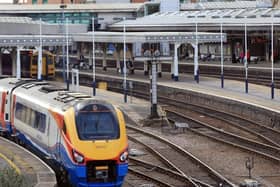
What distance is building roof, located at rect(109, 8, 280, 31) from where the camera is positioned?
59094 mm

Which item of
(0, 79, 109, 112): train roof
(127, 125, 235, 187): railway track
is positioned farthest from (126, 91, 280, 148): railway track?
(0, 79, 109, 112): train roof

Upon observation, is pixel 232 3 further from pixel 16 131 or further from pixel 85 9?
pixel 16 131

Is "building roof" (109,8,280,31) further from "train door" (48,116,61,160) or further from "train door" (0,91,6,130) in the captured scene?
"train door" (48,116,61,160)

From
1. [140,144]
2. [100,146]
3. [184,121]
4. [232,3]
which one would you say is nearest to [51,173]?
[100,146]

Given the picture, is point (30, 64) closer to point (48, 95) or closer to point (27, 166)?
point (48, 95)

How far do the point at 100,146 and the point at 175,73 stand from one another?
3131cm

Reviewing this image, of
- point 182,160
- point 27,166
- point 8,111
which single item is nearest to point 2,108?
point 8,111

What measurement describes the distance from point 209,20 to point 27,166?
4935 cm

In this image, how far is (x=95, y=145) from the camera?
56.6 feet

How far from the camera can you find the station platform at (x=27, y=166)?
50.7 ft

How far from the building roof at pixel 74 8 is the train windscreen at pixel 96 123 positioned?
76851mm

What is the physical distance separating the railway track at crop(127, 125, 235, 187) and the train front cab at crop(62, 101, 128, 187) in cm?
325

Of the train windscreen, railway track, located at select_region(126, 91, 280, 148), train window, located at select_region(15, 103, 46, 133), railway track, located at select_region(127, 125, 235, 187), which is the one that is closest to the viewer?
the train windscreen

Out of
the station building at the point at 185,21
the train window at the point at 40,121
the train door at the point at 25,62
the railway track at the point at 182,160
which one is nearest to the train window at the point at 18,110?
the train window at the point at 40,121
